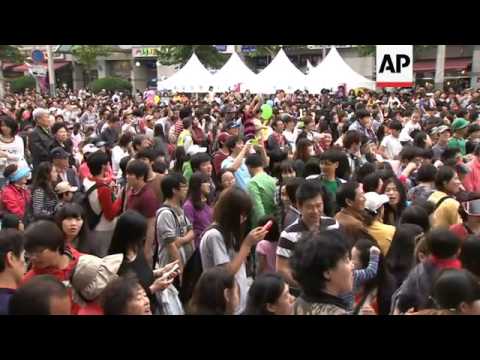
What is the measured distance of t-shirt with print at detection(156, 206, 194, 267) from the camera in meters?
4.54

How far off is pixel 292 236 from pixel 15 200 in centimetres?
318

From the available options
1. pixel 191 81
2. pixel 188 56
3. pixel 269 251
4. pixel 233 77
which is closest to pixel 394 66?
pixel 269 251

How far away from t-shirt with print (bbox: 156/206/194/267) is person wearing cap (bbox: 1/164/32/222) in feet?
5.58

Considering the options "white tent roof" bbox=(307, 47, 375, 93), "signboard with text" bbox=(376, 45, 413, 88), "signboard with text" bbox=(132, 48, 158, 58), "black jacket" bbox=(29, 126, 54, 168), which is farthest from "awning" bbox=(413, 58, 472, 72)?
"black jacket" bbox=(29, 126, 54, 168)

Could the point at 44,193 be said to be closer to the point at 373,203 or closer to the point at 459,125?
the point at 373,203

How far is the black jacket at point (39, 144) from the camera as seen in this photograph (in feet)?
25.9

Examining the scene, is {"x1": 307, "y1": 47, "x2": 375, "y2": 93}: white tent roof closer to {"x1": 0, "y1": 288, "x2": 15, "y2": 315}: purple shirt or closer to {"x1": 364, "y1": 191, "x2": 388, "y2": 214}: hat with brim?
{"x1": 364, "y1": 191, "x2": 388, "y2": 214}: hat with brim

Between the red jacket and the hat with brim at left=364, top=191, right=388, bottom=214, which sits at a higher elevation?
the hat with brim at left=364, top=191, right=388, bottom=214

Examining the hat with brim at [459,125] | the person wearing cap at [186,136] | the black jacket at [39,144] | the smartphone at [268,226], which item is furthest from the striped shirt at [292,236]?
the hat with brim at [459,125]

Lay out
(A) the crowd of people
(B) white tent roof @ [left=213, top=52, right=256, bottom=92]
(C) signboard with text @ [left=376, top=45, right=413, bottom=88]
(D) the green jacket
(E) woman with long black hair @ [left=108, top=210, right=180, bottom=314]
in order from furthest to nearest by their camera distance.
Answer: (B) white tent roof @ [left=213, top=52, right=256, bottom=92] → (C) signboard with text @ [left=376, top=45, right=413, bottom=88] → (D) the green jacket → (E) woman with long black hair @ [left=108, top=210, right=180, bottom=314] → (A) the crowd of people

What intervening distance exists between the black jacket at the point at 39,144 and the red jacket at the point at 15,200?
2.20 meters

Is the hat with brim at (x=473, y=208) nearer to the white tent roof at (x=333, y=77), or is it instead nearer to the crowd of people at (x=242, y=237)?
the crowd of people at (x=242, y=237)
